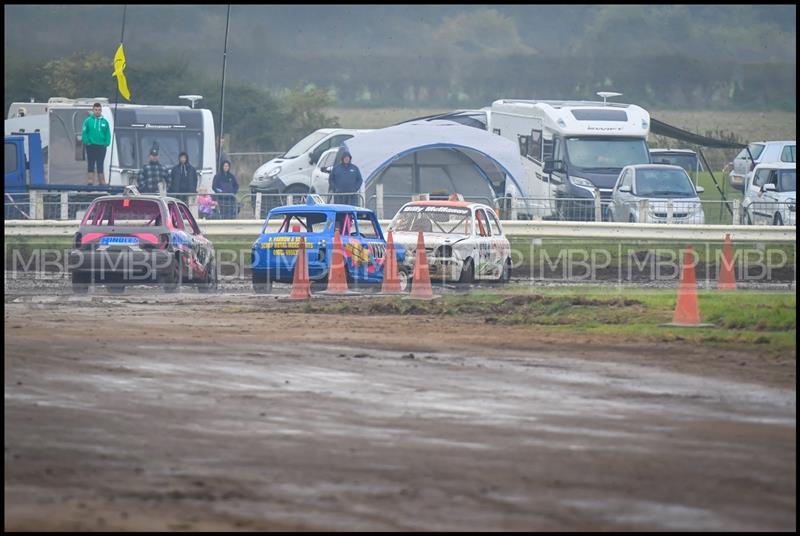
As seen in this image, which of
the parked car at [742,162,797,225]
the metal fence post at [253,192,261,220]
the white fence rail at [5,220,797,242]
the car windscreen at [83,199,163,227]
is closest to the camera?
the car windscreen at [83,199,163,227]

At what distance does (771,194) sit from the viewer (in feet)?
128

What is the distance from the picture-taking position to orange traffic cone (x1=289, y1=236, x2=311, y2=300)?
71.7 feet

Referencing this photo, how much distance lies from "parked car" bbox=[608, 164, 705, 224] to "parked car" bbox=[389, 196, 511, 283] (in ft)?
29.8

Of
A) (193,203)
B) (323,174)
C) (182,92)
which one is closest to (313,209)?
(193,203)

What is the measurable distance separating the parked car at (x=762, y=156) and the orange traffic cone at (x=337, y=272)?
2484 cm

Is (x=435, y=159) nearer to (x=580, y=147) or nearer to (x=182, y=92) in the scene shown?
(x=580, y=147)

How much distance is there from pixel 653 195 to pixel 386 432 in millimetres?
26877

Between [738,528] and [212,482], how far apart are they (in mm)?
2940

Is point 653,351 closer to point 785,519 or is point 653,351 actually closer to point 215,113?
point 785,519

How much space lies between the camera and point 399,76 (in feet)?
275

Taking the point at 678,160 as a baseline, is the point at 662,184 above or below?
below

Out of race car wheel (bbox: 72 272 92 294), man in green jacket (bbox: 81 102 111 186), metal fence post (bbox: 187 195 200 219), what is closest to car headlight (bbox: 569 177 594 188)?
metal fence post (bbox: 187 195 200 219)

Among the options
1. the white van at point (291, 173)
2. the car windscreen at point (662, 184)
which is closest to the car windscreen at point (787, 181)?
the car windscreen at point (662, 184)

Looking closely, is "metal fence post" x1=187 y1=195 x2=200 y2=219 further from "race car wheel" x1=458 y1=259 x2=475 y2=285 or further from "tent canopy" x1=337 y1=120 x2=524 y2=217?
"race car wheel" x1=458 y1=259 x2=475 y2=285
